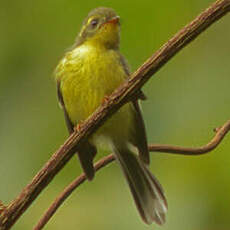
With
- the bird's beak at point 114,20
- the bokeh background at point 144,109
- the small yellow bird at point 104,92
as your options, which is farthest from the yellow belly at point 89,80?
the bokeh background at point 144,109

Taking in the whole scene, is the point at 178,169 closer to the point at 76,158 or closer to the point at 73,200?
the point at 73,200

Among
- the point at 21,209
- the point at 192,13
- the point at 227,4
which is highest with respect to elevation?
the point at 192,13

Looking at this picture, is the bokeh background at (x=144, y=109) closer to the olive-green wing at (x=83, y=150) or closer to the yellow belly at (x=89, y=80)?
the olive-green wing at (x=83, y=150)

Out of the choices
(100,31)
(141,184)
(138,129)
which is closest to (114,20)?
(100,31)

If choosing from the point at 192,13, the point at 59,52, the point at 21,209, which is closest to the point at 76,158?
the point at 59,52

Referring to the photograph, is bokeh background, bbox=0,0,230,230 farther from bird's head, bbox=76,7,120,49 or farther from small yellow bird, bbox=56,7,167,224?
bird's head, bbox=76,7,120,49

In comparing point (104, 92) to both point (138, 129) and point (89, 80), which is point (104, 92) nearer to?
point (89, 80)

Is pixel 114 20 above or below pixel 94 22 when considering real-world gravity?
below
